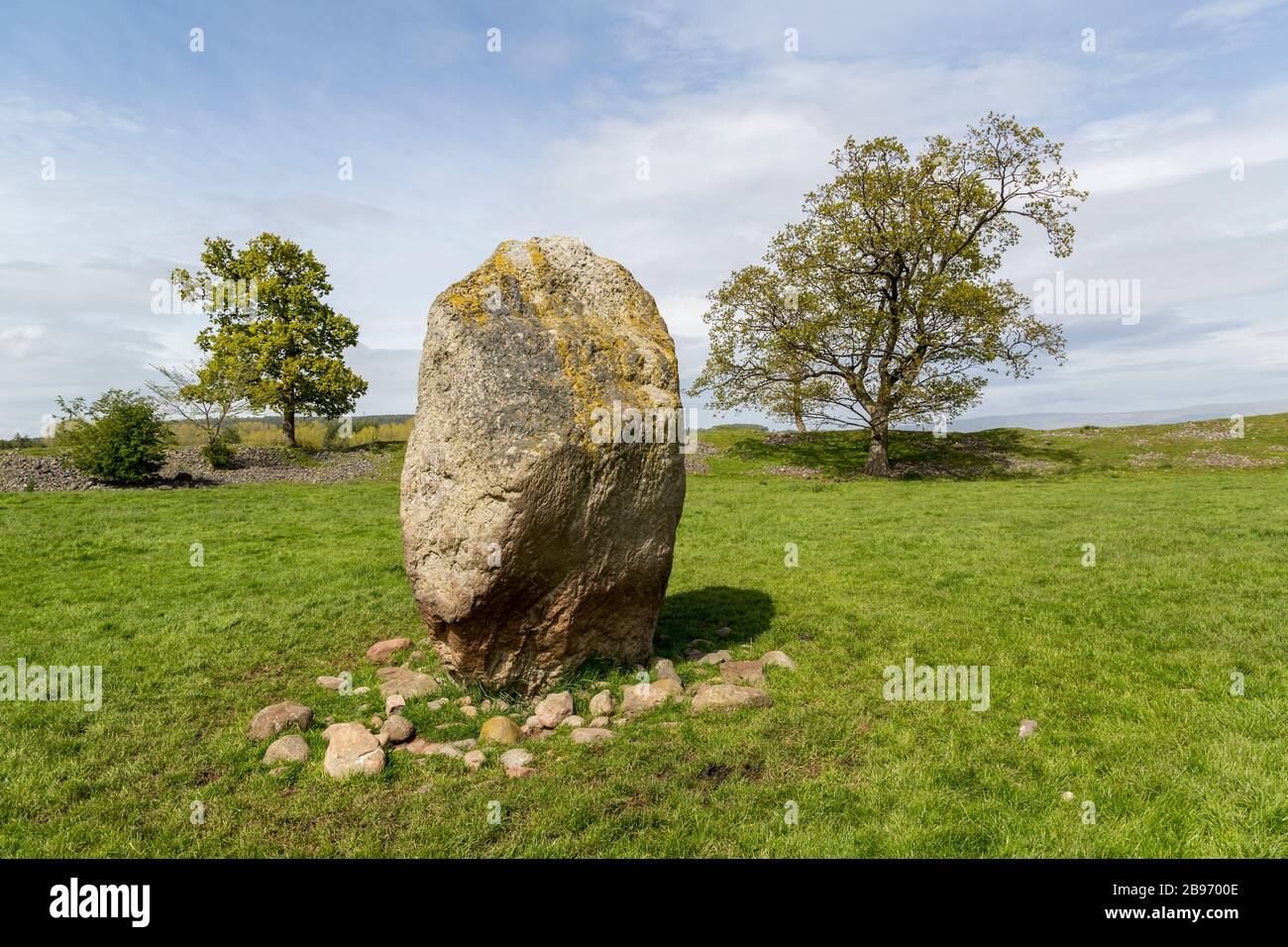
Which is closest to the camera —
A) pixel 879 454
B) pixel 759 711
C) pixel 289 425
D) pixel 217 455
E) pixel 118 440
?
pixel 759 711

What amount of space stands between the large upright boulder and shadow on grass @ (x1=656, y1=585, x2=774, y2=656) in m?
1.61

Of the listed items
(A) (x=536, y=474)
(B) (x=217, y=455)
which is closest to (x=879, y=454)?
(A) (x=536, y=474)

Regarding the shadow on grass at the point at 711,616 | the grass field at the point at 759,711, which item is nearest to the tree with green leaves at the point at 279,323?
the grass field at the point at 759,711

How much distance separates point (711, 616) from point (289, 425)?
36.0 metres

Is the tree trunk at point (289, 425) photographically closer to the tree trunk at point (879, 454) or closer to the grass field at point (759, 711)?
the grass field at point (759, 711)

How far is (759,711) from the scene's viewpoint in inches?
308

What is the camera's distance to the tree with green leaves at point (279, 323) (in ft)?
127

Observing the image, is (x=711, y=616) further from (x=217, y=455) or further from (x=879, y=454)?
(x=217, y=455)

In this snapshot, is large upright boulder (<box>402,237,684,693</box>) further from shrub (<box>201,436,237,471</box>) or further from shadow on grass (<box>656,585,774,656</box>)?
shrub (<box>201,436,237,471</box>)

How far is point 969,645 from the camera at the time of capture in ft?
32.4

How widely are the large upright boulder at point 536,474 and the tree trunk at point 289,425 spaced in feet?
115

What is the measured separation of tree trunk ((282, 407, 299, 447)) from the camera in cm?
3975
